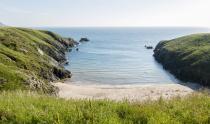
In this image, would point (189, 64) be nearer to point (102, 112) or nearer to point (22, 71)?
point (22, 71)

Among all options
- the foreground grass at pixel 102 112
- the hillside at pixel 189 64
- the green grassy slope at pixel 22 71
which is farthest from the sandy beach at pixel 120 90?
the foreground grass at pixel 102 112

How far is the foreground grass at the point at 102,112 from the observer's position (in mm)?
10133

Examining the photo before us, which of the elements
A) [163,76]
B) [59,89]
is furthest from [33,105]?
[163,76]

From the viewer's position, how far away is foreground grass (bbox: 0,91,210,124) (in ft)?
33.2

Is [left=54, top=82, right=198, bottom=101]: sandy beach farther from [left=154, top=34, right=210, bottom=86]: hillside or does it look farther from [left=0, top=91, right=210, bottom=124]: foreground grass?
[left=0, top=91, right=210, bottom=124]: foreground grass

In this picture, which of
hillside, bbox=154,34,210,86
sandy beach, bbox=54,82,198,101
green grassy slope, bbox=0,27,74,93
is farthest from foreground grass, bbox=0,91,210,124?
hillside, bbox=154,34,210,86

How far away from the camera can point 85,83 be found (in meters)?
67.1

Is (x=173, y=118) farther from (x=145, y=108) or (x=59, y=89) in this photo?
(x=59, y=89)

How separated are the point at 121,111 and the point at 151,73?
72356 millimetres

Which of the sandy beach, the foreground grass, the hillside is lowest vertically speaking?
the sandy beach

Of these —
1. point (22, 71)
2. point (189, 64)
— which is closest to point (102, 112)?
point (22, 71)

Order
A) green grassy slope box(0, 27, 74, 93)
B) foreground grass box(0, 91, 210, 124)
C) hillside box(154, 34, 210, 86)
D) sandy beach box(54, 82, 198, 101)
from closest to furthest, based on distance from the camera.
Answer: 1. foreground grass box(0, 91, 210, 124)
2. green grassy slope box(0, 27, 74, 93)
3. sandy beach box(54, 82, 198, 101)
4. hillside box(154, 34, 210, 86)

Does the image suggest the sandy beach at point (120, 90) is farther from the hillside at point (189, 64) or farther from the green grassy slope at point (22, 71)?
the hillside at point (189, 64)

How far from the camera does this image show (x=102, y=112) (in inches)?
423
